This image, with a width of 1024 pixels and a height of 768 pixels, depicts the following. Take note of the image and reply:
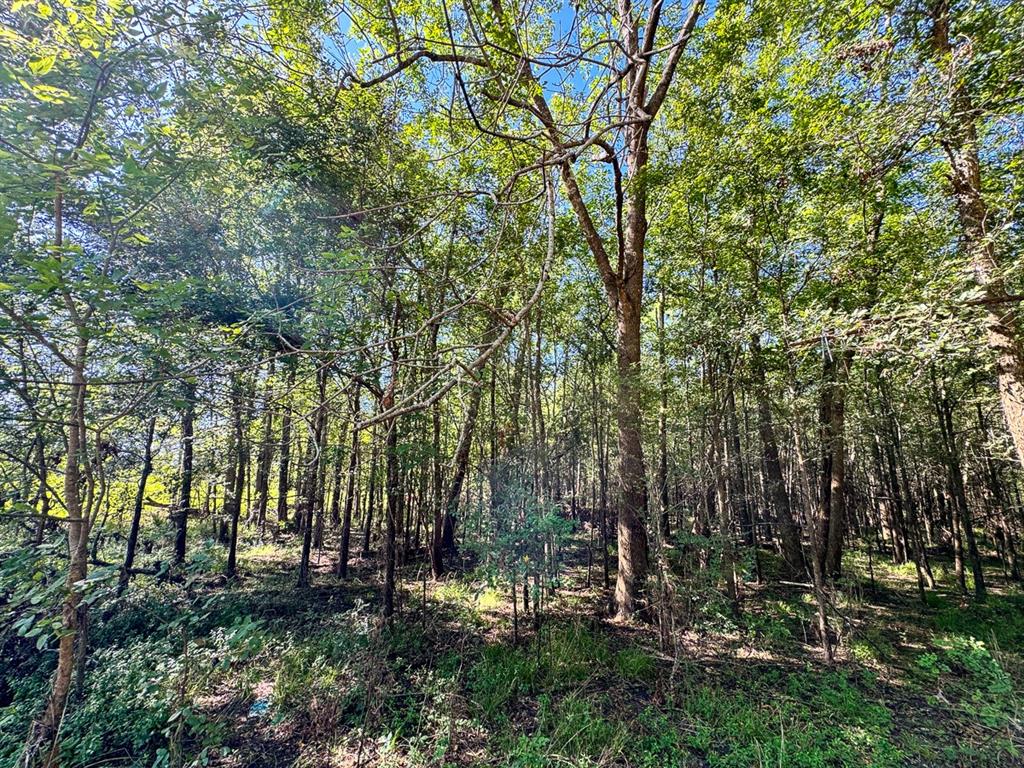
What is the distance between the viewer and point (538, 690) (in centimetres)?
399

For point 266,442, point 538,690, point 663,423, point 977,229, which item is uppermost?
point 977,229

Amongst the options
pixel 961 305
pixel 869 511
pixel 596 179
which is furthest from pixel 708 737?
pixel 869 511

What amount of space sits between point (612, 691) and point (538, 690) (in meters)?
0.75

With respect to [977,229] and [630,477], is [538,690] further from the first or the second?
[977,229]

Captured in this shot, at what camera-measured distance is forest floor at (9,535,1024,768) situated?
120 inches

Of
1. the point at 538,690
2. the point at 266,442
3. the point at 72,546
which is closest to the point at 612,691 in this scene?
the point at 538,690

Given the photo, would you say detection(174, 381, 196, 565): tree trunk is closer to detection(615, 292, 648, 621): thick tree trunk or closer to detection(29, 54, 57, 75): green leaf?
detection(29, 54, 57, 75): green leaf

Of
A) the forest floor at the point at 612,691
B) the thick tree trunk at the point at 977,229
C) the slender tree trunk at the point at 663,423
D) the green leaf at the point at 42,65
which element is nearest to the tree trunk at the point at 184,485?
the forest floor at the point at 612,691

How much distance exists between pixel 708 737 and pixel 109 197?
221 inches

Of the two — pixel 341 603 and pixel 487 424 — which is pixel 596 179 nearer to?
pixel 487 424

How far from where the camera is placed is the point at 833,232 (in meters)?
4.21

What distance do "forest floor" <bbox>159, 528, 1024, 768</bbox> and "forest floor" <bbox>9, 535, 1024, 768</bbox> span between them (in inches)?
0.8

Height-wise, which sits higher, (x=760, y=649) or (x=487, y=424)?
(x=487, y=424)

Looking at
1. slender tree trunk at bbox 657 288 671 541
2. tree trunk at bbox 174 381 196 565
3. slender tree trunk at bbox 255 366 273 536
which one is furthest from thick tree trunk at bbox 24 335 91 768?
slender tree trunk at bbox 657 288 671 541
